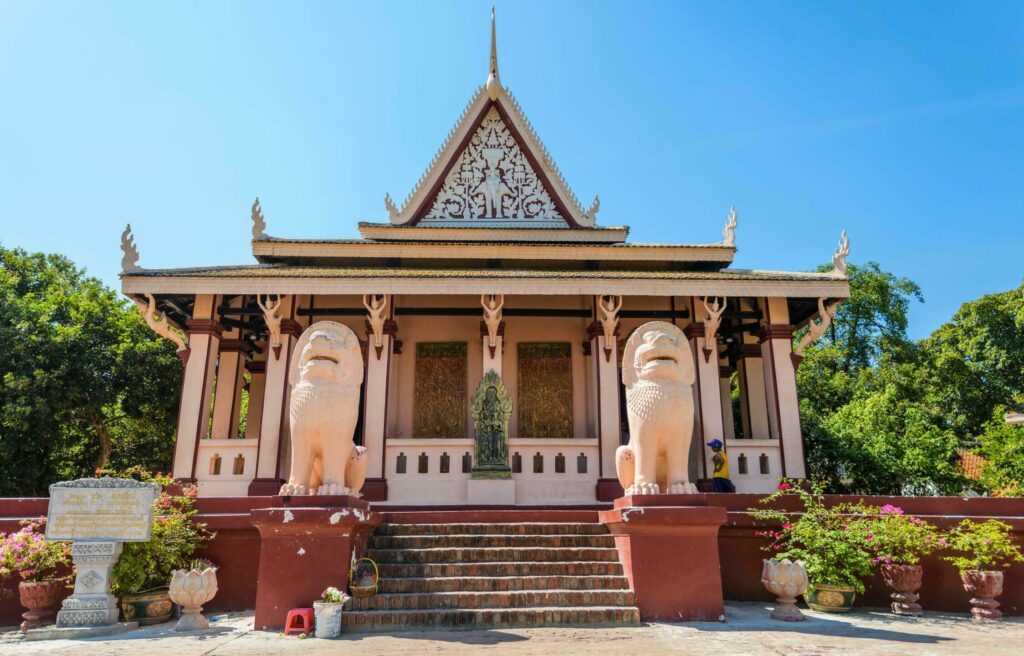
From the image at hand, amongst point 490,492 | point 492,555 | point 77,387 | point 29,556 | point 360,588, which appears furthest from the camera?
point 77,387

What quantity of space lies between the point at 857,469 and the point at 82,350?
1506cm

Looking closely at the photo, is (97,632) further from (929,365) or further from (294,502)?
(929,365)

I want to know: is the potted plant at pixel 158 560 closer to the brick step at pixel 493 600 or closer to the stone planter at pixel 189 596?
the stone planter at pixel 189 596

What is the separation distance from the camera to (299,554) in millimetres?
5410

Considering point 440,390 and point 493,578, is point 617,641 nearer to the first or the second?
point 493,578

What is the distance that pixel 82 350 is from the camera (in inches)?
525

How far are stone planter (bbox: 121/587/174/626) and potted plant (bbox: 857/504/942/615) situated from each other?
670cm

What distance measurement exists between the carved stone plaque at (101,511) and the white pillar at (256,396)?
621 centimetres

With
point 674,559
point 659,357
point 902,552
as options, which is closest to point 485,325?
point 659,357

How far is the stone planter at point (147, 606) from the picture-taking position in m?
5.88

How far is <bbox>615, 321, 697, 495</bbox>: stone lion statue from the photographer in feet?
19.6

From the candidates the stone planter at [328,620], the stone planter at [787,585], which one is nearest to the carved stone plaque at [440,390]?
the stone planter at [328,620]

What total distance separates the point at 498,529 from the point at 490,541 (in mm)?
244

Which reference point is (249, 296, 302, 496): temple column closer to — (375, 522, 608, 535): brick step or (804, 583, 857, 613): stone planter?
(375, 522, 608, 535): brick step
